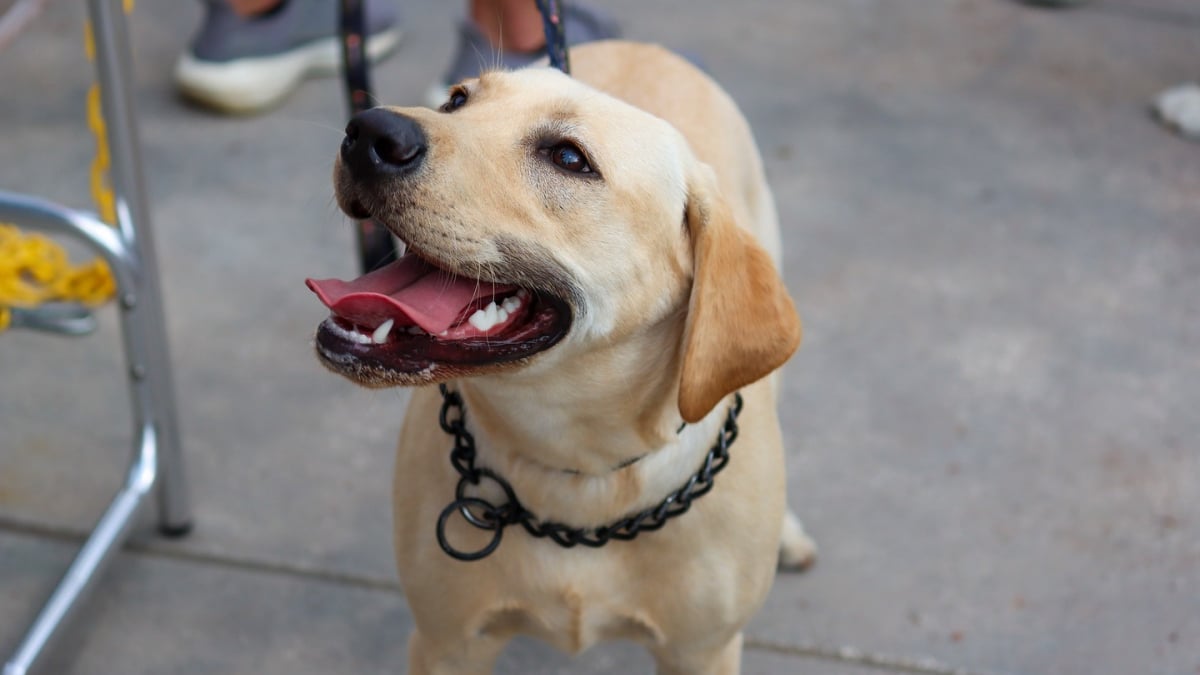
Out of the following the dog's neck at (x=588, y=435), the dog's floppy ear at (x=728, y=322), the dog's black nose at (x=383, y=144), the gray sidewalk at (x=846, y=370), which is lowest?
the gray sidewalk at (x=846, y=370)

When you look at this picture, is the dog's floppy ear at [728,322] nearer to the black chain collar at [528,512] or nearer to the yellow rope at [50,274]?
the black chain collar at [528,512]

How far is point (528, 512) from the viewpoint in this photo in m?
2.16

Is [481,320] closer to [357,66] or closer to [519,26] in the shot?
[357,66]

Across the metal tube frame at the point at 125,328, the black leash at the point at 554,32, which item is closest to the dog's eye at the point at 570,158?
the black leash at the point at 554,32

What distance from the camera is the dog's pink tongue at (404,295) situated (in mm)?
1814

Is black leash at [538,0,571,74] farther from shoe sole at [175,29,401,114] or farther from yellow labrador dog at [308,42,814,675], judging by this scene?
shoe sole at [175,29,401,114]

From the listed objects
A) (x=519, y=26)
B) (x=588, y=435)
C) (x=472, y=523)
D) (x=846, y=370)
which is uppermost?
(x=588, y=435)

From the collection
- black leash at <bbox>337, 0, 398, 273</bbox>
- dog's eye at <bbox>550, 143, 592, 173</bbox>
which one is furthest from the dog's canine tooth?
black leash at <bbox>337, 0, 398, 273</bbox>

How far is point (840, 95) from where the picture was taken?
4918mm

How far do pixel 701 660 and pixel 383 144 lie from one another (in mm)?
1123

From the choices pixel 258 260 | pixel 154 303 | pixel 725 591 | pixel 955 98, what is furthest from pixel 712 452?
pixel 955 98

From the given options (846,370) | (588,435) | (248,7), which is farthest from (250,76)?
(588,435)

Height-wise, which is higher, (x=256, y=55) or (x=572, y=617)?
(x=572, y=617)

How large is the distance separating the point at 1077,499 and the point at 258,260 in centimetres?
247
